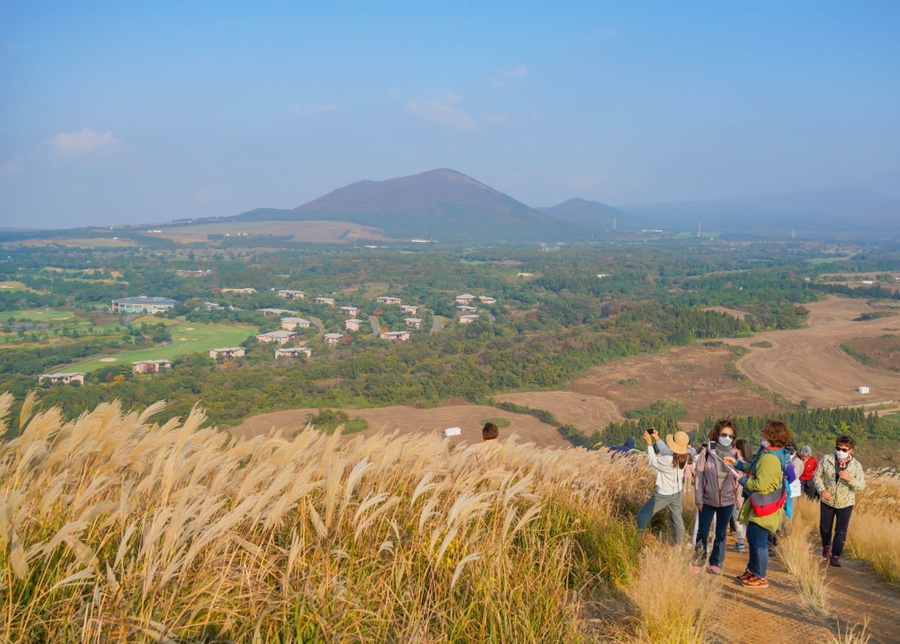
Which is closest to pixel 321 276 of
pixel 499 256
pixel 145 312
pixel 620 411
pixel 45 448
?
pixel 145 312

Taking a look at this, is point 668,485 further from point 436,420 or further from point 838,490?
point 436,420

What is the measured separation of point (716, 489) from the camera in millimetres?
5766

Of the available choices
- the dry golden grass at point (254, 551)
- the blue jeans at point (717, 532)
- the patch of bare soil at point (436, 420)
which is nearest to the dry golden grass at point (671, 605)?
the dry golden grass at point (254, 551)

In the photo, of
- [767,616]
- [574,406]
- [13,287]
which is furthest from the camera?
[13,287]

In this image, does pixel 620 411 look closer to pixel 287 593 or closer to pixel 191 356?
pixel 191 356

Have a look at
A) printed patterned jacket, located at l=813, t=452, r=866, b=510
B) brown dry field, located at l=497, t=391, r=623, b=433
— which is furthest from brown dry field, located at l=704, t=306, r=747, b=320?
printed patterned jacket, located at l=813, t=452, r=866, b=510

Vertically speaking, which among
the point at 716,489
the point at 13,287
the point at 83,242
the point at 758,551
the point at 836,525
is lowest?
the point at 13,287

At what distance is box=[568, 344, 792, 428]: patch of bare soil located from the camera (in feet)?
121

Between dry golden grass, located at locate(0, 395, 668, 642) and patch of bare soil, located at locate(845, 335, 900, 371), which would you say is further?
patch of bare soil, located at locate(845, 335, 900, 371)

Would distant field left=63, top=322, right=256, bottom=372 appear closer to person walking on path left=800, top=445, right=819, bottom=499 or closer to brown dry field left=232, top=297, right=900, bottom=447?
brown dry field left=232, top=297, right=900, bottom=447

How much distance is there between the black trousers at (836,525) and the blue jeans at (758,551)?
1430mm

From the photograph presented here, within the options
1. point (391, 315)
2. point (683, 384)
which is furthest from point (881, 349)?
point (391, 315)

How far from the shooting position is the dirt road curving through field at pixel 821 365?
38750 mm

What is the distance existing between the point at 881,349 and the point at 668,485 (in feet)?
166
